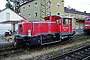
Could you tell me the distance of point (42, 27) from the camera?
9078 millimetres

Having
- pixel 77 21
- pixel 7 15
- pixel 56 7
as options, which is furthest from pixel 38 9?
pixel 77 21

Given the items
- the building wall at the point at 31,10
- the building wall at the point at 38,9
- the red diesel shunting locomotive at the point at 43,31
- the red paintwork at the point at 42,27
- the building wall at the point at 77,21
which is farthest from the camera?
the building wall at the point at 77,21

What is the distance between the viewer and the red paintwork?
27.3ft

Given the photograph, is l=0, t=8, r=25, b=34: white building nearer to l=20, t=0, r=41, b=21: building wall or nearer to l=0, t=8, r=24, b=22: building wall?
l=0, t=8, r=24, b=22: building wall

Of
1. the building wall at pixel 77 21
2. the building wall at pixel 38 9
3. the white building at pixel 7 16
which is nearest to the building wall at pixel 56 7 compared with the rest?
the building wall at pixel 38 9

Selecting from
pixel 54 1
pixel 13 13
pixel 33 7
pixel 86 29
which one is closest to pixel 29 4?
pixel 33 7

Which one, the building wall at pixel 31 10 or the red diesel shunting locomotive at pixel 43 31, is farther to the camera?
the building wall at pixel 31 10

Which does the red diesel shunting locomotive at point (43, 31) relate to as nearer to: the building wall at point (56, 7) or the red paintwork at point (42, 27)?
the red paintwork at point (42, 27)

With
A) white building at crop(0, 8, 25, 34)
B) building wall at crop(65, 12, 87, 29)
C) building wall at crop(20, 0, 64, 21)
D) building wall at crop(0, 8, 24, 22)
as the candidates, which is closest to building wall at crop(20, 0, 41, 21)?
building wall at crop(20, 0, 64, 21)

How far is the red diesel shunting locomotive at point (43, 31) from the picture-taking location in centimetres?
819

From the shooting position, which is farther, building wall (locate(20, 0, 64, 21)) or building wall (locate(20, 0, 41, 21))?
building wall (locate(20, 0, 41, 21))

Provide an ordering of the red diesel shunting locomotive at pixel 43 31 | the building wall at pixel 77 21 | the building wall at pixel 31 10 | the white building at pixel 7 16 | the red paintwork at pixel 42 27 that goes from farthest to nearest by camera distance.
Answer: the building wall at pixel 77 21 < the building wall at pixel 31 10 < the white building at pixel 7 16 < the red paintwork at pixel 42 27 < the red diesel shunting locomotive at pixel 43 31

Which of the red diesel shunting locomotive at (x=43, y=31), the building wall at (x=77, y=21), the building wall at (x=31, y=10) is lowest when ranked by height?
the red diesel shunting locomotive at (x=43, y=31)

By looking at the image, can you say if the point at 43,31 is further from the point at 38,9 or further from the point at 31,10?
the point at 31,10
